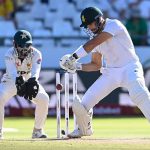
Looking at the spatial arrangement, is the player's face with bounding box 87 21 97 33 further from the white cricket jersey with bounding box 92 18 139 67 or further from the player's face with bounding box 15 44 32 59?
the player's face with bounding box 15 44 32 59

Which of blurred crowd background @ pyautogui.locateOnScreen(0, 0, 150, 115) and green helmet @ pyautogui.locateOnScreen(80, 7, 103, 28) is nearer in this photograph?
green helmet @ pyautogui.locateOnScreen(80, 7, 103, 28)

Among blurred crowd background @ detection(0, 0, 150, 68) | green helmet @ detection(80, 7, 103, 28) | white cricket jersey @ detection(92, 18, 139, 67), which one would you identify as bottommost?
white cricket jersey @ detection(92, 18, 139, 67)

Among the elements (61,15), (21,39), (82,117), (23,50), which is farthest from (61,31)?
(82,117)

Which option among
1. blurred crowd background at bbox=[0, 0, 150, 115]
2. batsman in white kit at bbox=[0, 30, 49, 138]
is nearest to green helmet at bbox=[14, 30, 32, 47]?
batsman in white kit at bbox=[0, 30, 49, 138]

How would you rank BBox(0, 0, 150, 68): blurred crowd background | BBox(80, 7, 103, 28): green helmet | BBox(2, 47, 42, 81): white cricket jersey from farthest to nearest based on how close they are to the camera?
BBox(0, 0, 150, 68): blurred crowd background → BBox(2, 47, 42, 81): white cricket jersey → BBox(80, 7, 103, 28): green helmet

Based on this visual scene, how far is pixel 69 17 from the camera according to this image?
19.4m

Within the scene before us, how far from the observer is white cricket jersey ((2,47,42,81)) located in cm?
1016

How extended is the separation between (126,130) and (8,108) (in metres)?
4.89

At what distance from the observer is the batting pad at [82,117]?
9.23 meters

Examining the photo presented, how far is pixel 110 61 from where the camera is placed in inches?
357

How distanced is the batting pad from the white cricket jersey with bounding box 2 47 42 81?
1023 millimetres

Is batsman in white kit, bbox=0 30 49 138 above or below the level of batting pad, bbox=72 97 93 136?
above

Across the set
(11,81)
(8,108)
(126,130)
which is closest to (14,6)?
(8,108)

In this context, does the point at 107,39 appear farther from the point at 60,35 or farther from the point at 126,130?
the point at 60,35
